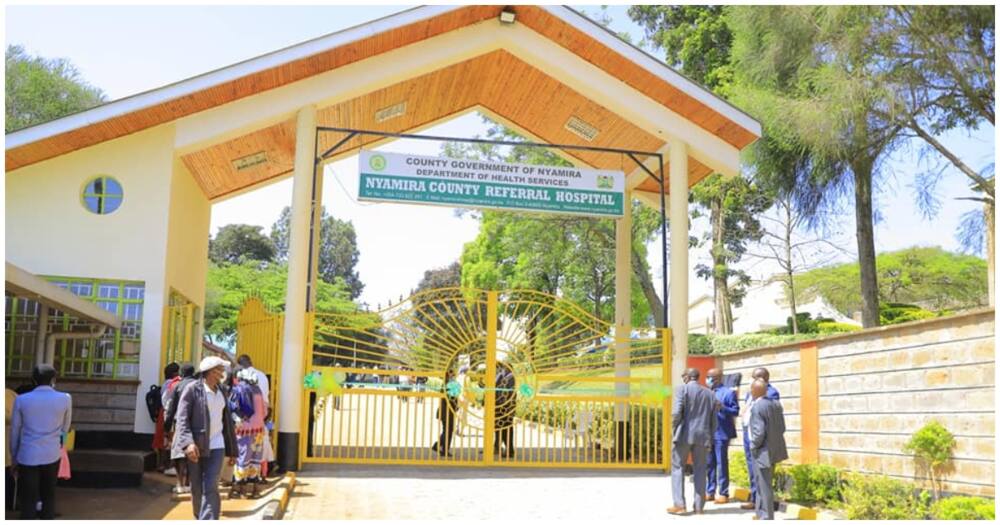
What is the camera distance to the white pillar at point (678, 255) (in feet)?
40.4

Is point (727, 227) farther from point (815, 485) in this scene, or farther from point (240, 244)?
point (240, 244)

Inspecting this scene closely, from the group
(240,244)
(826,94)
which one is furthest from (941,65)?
(240,244)

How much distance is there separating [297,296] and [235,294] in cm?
3124

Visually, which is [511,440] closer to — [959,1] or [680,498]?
[680,498]

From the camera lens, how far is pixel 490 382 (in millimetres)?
11906

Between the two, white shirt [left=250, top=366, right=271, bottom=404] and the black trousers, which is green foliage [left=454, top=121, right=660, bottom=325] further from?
the black trousers

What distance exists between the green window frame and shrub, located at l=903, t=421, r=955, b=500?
900cm

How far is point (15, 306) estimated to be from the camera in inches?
446

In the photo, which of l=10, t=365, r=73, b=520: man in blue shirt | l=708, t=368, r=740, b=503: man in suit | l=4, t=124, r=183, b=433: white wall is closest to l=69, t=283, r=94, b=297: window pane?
l=4, t=124, r=183, b=433: white wall

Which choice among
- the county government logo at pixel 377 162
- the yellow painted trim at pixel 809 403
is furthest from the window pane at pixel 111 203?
the yellow painted trim at pixel 809 403

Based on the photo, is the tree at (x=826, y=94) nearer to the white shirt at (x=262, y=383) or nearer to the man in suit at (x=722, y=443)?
the man in suit at (x=722, y=443)

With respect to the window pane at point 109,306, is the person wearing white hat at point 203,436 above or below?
below

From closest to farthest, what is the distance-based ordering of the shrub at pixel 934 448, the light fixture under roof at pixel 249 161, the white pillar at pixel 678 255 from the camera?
1. the shrub at pixel 934 448
2. the white pillar at pixel 678 255
3. the light fixture under roof at pixel 249 161

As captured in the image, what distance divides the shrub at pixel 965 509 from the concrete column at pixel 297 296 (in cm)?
725
